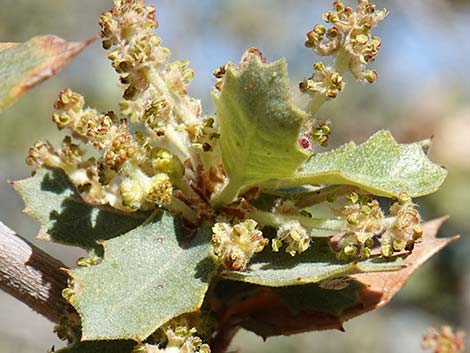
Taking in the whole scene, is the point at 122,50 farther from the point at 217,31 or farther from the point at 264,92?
the point at 217,31

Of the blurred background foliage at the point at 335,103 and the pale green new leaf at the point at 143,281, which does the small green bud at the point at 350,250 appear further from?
the blurred background foliage at the point at 335,103

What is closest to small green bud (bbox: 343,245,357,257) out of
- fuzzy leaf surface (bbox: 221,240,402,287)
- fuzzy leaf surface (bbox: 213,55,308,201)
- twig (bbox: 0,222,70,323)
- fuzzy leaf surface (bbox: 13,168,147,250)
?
fuzzy leaf surface (bbox: 221,240,402,287)

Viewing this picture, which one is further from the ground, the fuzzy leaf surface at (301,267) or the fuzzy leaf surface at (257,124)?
the fuzzy leaf surface at (257,124)

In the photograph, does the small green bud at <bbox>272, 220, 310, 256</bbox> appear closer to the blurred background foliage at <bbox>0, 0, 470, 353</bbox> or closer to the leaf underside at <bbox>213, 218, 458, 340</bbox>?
the leaf underside at <bbox>213, 218, 458, 340</bbox>

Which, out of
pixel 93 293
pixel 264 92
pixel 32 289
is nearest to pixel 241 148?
pixel 264 92

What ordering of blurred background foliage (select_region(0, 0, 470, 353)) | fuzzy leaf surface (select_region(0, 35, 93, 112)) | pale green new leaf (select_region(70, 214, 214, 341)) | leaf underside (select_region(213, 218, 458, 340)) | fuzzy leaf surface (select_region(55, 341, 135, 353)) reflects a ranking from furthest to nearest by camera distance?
blurred background foliage (select_region(0, 0, 470, 353)), leaf underside (select_region(213, 218, 458, 340)), fuzzy leaf surface (select_region(55, 341, 135, 353)), pale green new leaf (select_region(70, 214, 214, 341)), fuzzy leaf surface (select_region(0, 35, 93, 112))

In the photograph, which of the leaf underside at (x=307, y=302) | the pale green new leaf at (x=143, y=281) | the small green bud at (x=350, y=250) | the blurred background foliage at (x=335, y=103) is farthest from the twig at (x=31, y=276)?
→ the blurred background foliage at (x=335, y=103)
